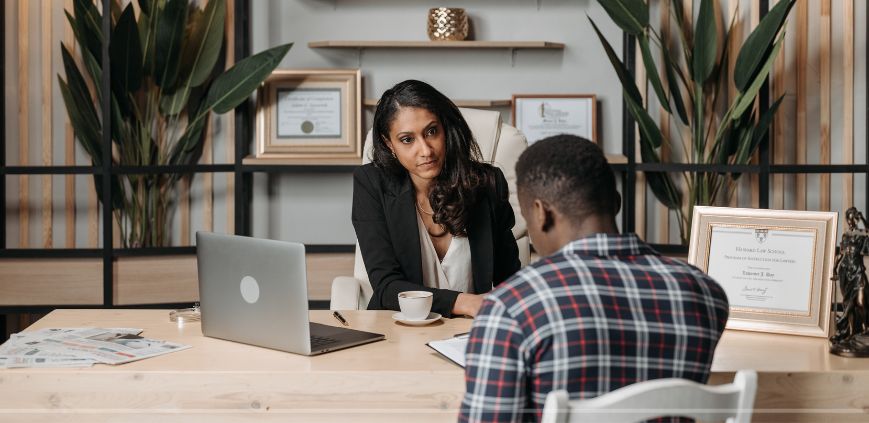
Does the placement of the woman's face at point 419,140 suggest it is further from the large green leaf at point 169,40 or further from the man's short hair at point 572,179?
the large green leaf at point 169,40

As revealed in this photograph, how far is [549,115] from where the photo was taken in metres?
3.92

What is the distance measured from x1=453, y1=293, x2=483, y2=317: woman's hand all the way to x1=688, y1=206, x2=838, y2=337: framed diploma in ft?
1.61

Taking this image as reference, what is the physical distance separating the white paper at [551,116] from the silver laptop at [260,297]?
220 cm

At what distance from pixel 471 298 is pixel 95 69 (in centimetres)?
229

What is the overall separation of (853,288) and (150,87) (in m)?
2.89

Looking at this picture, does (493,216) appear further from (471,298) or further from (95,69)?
(95,69)

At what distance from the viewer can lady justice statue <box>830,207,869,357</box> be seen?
1729 millimetres

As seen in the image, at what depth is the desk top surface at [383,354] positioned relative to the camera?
1.61 meters

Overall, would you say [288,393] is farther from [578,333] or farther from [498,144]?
[498,144]

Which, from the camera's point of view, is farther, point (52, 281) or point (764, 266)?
point (52, 281)

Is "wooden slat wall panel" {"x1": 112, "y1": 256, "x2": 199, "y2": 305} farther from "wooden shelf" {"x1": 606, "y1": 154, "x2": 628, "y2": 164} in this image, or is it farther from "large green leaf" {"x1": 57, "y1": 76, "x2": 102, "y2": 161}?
"wooden shelf" {"x1": 606, "y1": 154, "x2": 628, "y2": 164}

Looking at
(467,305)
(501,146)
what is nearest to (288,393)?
(467,305)

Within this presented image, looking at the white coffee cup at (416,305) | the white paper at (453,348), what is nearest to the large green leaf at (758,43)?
the white coffee cup at (416,305)

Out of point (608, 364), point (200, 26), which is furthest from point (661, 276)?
point (200, 26)
